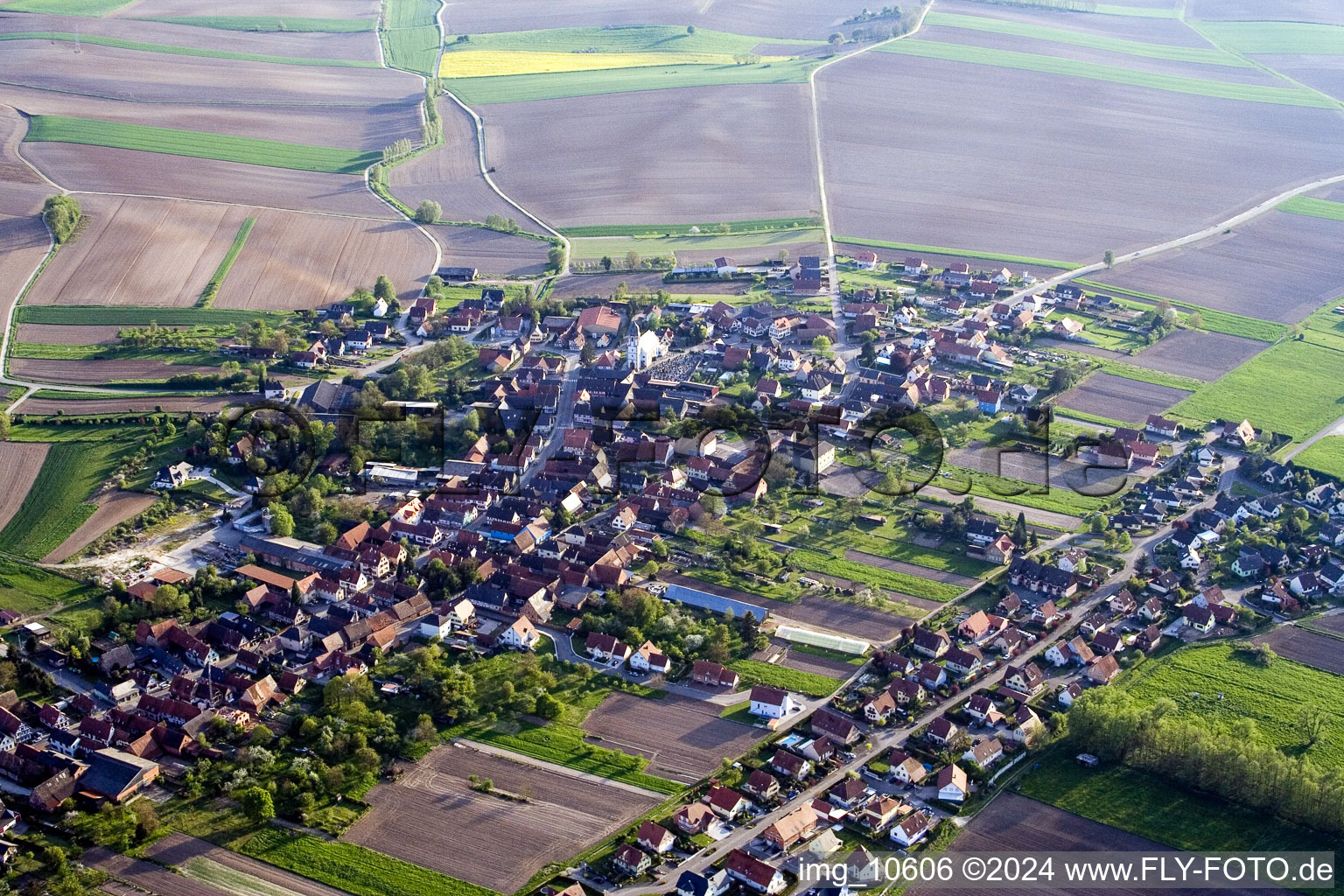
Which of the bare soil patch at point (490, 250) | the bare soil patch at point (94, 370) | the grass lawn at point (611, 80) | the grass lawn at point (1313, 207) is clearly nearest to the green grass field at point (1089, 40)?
the grass lawn at point (611, 80)

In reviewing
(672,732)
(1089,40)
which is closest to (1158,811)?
(672,732)

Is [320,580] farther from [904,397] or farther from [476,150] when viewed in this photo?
[476,150]

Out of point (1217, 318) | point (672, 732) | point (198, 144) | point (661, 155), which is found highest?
point (198, 144)

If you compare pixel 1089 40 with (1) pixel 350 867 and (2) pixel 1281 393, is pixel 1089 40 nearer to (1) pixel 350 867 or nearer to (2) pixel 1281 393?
(2) pixel 1281 393

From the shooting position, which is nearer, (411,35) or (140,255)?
(140,255)

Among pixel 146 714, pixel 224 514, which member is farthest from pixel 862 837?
pixel 224 514

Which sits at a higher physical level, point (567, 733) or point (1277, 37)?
point (1277, 37)

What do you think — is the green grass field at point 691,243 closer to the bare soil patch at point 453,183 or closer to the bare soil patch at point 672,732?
the bare soil patch at point 453,183
